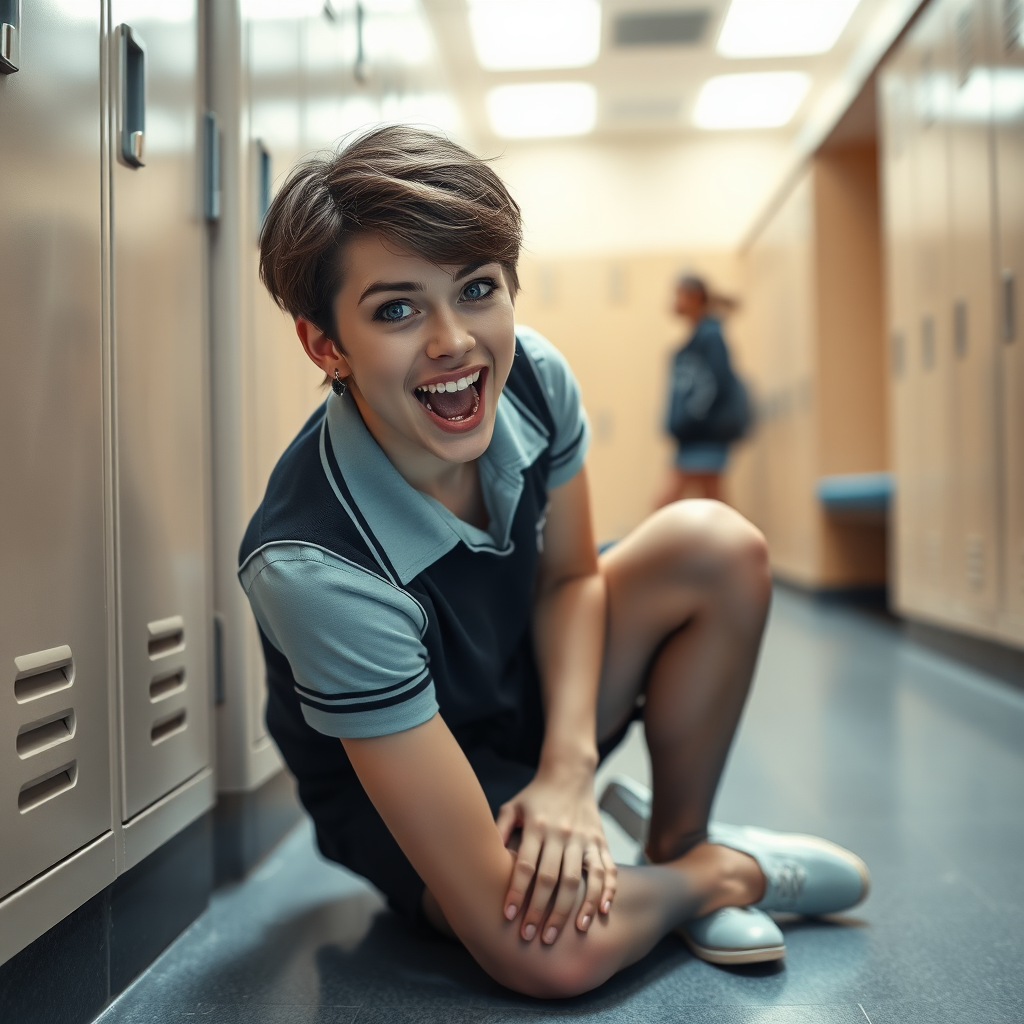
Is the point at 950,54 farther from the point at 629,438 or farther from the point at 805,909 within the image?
the point at 629,438

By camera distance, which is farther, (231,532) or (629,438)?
(629,438)

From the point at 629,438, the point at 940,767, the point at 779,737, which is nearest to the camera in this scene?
the point at 940,767

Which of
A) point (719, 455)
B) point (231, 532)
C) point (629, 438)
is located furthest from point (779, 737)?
point (629, 438)

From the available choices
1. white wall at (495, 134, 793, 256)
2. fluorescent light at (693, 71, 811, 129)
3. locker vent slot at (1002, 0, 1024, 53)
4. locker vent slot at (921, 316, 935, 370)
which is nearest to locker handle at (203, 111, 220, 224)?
locker vent slot at (1002, 0, 1024, 53)

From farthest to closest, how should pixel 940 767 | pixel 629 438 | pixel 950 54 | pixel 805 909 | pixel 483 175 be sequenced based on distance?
pixel 629 438 < pixel 950 54 < pixel 940 767 < pixel 805 909 < pixel 483 175

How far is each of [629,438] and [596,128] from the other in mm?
2278

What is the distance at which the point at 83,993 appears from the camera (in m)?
1.01

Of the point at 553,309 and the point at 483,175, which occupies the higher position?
the point at 553,309

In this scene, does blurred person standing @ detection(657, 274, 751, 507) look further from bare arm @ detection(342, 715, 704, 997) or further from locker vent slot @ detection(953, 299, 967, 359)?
bare arm @ detection(342, 715, 704, 997)

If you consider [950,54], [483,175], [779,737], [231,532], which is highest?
[950,54]

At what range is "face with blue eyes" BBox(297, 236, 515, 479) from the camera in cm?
96

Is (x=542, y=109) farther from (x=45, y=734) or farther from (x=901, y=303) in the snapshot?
(x=45, y=734)

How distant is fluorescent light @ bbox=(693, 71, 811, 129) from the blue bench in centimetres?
308

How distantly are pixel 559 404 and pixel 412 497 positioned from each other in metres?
0.25
